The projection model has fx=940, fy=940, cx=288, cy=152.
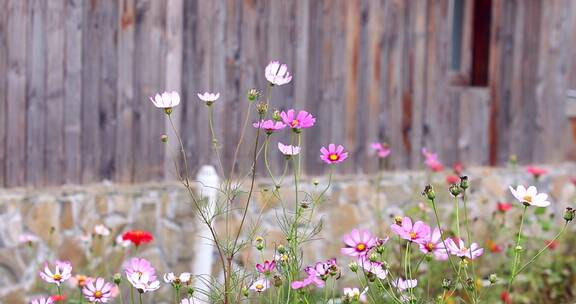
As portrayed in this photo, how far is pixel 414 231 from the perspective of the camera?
7.60 ft

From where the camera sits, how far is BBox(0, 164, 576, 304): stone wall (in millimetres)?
4602

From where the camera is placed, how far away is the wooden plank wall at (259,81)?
185 inches

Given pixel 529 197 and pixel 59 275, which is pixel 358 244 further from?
pixel 59 275

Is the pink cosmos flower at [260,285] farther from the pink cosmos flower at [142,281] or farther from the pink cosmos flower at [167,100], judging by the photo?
the pink cosmos flower at [167,100]

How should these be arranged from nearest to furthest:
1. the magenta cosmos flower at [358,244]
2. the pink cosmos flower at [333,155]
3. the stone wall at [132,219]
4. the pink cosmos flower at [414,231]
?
the pink cosmos flower at [414,231], the magenta cosmos flower at [358,244], the pink cosmos flower at [333,155], the stone wall at [132,219]

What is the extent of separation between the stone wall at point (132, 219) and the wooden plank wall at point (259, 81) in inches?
3.8

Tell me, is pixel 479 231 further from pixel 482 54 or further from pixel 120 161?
pixel 120 161

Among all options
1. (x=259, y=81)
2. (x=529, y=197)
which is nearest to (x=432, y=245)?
(x=529, y=197)

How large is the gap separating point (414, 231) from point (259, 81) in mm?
3303

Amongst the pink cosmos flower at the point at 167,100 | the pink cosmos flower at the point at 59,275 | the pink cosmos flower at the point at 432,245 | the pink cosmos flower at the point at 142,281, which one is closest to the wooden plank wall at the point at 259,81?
the pink cosmos flower at the point at 59,275

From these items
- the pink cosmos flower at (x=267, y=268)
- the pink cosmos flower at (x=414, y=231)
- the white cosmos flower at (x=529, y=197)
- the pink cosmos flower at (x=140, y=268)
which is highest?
the white cosmos flower at (x=529, y=197)

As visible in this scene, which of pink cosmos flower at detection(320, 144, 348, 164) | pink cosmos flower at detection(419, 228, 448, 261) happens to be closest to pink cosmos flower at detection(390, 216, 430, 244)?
pink cosmos flower at detection(419, 228, 448, 261)

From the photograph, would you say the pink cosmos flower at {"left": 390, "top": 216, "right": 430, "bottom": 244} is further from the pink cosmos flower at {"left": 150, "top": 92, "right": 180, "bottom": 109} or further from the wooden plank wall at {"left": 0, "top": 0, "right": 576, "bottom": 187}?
the wooden plank wall at {"left": 0, "top": 0, "right": 576, "bottom": 187}

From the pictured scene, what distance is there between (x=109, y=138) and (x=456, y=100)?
9.16 ft
